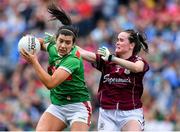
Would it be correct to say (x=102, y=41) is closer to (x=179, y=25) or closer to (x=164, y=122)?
(x=179, y=25)

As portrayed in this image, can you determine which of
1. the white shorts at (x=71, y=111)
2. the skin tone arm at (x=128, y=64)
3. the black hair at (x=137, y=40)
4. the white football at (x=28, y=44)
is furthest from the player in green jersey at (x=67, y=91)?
the black hair at (x=137, y=40)

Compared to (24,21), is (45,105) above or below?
below

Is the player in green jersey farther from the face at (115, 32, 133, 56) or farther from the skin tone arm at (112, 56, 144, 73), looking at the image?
the face at (115, 32, 133, 56)

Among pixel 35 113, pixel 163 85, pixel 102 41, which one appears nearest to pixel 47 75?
pixel 35 113

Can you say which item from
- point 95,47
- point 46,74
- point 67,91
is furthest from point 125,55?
point 95,47

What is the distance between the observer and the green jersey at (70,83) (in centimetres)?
942

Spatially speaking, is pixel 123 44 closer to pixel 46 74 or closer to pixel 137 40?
pixel 137 40

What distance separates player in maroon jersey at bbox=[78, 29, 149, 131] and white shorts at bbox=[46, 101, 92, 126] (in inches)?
14.0

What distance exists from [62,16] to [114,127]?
165 cm

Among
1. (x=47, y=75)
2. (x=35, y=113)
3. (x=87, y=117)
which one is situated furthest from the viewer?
(x=35, y=113)

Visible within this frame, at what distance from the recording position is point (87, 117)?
9.56m

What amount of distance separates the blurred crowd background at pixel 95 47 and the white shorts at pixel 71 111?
375 centimetres

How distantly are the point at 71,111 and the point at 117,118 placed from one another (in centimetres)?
65

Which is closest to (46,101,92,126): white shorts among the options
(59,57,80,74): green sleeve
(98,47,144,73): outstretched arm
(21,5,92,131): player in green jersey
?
(21,5,92,131): player in green jersey
